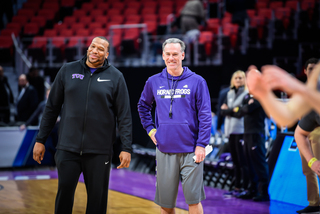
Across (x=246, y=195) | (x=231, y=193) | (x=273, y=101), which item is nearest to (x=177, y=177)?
(x=273, y=101)

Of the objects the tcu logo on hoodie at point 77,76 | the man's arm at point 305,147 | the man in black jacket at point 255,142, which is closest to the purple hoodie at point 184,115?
the tcu logo on hoodie at point 77,76

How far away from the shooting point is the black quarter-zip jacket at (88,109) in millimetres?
3689

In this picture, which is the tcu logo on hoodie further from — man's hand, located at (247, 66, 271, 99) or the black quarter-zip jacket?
man's hand, located at (247, 66, 271, 99)

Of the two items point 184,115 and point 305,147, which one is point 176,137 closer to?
point 184,115

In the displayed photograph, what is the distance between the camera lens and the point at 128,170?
10.2 metres

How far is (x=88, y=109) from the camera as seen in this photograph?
3.71m

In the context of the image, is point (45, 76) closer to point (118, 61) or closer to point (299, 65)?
point (118, 61)

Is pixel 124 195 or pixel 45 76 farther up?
pixel 45 76

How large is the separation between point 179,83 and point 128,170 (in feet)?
21.8

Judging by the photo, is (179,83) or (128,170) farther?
(128,170)

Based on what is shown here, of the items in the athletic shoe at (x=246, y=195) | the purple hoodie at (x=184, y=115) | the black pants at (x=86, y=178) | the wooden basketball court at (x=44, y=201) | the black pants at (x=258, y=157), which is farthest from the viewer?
the athletic shoe at (x=246, y=195)

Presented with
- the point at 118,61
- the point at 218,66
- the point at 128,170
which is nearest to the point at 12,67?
the point at 118,61

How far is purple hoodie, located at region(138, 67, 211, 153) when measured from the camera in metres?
3.75

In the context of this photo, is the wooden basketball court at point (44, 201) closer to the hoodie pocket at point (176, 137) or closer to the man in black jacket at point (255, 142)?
the man in black jacket at point (255, 142)
